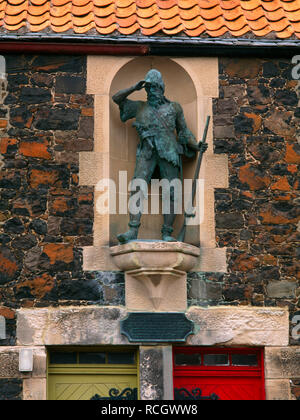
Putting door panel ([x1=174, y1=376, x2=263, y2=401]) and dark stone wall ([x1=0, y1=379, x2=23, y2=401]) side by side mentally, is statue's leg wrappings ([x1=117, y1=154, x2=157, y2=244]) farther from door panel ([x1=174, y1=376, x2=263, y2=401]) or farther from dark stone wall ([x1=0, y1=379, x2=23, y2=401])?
dark stone wall ([x1=0, y1=379, x2=23, y2=401])

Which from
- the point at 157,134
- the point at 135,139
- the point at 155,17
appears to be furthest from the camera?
the point at 155,17

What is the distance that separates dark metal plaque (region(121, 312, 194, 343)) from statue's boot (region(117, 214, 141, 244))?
2.48 ft

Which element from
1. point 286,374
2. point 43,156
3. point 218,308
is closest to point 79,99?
point 43,156

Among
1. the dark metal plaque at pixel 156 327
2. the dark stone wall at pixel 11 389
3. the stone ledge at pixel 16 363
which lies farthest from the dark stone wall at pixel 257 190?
the dark stone wall at pixel 11 389

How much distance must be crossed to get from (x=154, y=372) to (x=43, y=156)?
2.50 metres

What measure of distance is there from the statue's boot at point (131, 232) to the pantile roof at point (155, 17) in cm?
198

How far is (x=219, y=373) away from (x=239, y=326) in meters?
0.53

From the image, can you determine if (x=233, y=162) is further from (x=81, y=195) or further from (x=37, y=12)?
(x=37, y=12)

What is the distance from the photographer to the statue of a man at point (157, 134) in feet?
46.4

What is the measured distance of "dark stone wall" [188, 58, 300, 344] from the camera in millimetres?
14008

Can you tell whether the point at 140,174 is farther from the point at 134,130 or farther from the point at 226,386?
the point at 226,386

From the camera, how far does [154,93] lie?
1420 cm

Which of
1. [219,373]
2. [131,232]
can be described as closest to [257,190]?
[131,232]

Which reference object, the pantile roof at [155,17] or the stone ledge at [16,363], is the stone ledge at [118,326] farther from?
the pantile roof at [155,17]
